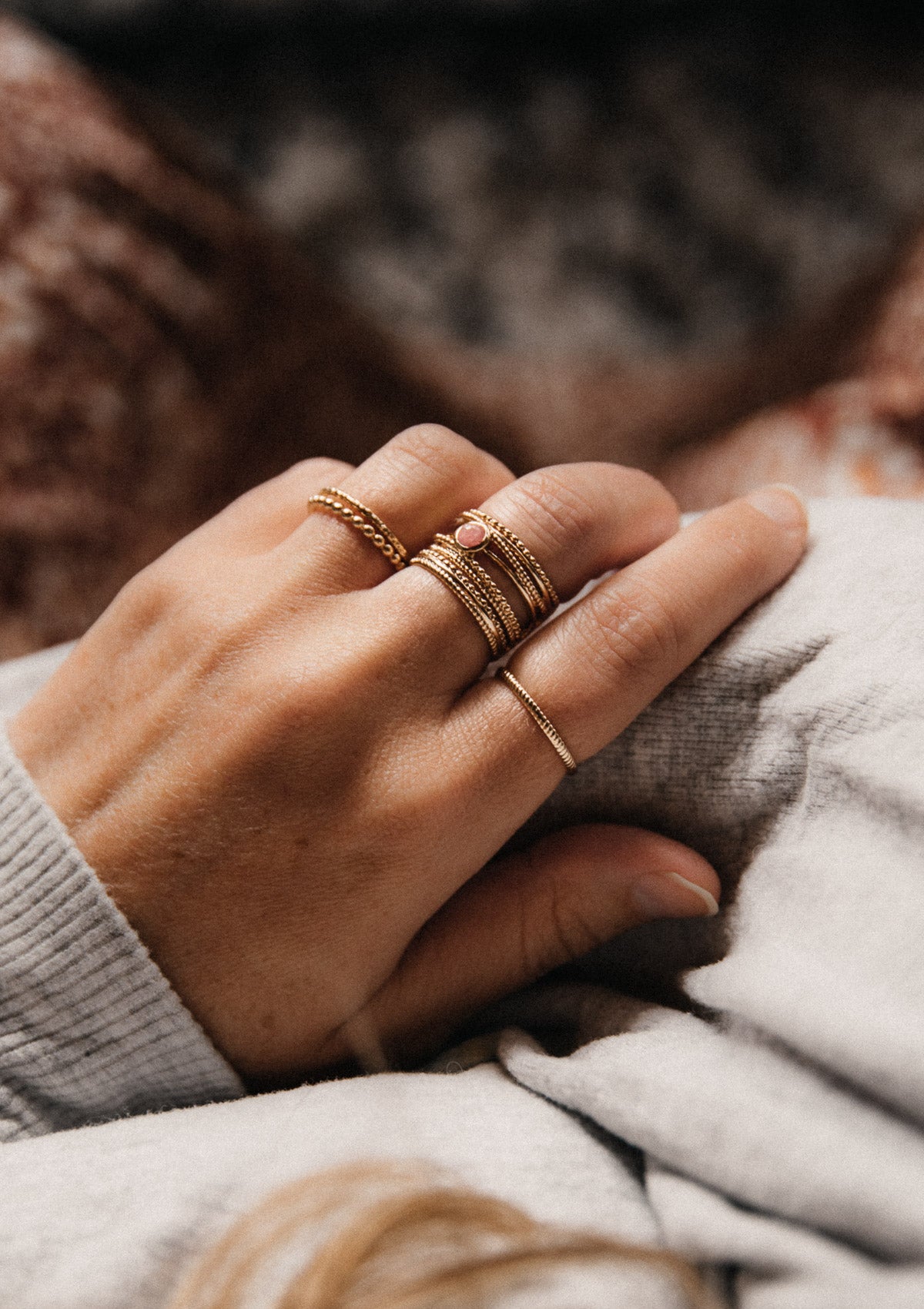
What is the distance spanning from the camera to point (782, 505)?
61 centimetres

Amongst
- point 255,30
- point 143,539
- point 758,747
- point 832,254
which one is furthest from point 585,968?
point 255,30

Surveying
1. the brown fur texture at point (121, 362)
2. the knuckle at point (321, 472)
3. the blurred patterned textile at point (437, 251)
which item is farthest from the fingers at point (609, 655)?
the brown fur texture at point (121, 362)

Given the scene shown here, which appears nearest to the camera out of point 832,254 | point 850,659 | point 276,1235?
point 276,1235

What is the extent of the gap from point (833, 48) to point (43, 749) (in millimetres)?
1409

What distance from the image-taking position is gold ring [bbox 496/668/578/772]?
0.54 m

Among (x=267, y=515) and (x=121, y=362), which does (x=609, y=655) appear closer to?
(x=267, y=515)

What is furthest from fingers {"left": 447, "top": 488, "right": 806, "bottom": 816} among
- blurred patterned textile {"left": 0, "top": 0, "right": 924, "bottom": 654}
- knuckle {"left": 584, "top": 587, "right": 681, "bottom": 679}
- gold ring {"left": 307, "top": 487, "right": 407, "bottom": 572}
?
blurred patterned textile {"left": 0, "top": 0, "right": 924, "bottom": 654}

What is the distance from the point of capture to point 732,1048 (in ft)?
1.53

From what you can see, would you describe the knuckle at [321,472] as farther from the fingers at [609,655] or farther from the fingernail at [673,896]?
the fingernail at [673,896]

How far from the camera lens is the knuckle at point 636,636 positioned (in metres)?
0.54

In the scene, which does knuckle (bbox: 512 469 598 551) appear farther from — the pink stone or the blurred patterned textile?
the blurred patterned textile

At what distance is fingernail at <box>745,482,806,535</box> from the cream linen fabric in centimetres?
2

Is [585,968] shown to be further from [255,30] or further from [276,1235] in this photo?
[255,30]

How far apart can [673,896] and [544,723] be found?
0.13 metres
